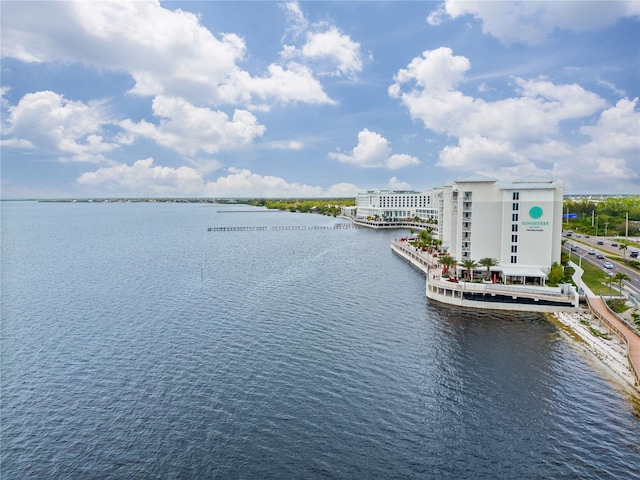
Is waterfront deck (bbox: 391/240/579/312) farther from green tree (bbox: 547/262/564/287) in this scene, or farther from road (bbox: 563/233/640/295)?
road (bbox: 563/233/640/295)

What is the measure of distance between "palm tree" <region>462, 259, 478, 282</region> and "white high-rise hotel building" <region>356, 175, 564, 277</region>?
69.3 inches

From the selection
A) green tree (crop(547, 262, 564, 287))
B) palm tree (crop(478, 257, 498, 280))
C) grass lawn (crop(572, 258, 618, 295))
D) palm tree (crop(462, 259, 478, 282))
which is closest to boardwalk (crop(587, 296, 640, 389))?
green tree (crop(547, 262, 564, 287))

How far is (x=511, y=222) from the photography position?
56781mm

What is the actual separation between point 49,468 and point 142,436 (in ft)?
15.7

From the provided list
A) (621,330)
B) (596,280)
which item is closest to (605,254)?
(596,280)

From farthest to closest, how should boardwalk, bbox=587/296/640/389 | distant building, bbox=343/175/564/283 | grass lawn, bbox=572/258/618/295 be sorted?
distant building, bbox=343/175/564/283 < grass lawn, bbox=572/258/618/295 < boardwalk, bbox=587/296/640/389

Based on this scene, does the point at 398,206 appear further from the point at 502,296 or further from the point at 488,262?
the point at 502,296

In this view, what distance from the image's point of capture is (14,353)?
1478 inches

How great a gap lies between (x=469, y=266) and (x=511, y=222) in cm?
849

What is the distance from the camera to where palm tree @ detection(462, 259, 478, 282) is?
56.1 metres

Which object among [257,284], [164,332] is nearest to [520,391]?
[164,332]

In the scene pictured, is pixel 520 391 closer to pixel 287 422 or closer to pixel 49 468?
pixel 287 422

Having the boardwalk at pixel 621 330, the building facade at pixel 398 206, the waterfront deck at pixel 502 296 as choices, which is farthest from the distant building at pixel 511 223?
the building facade at pixel 398 206

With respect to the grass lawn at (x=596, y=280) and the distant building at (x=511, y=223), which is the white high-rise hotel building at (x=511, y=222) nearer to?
the distant building at (x=511, y=223)
